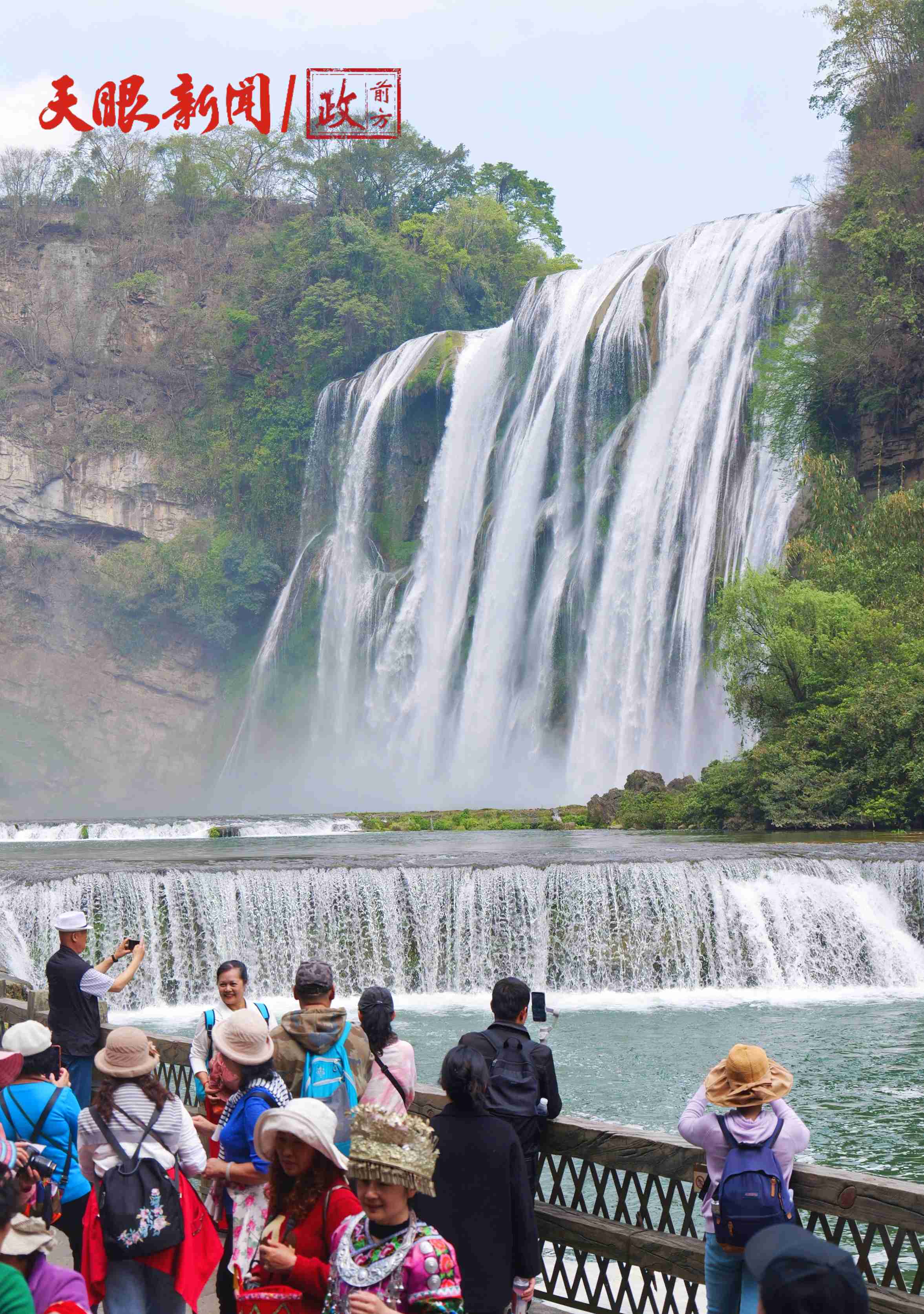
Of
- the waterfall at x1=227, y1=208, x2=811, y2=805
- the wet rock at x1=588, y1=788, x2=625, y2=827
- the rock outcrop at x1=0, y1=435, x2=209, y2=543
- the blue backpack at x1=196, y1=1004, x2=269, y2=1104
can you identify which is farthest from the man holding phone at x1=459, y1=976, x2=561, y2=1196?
the rock outcrop at x1=0, y1=435, x2=209, y2=543

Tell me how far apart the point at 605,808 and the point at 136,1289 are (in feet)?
80.8

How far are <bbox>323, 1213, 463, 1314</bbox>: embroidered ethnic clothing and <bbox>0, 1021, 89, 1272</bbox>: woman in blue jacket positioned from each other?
1528mm

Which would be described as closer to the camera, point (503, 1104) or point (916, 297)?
point (503, 1104)

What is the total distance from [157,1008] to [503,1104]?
11.7 m

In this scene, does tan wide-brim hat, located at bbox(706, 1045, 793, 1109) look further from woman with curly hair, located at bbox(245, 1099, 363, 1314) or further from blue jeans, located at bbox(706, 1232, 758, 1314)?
woman with curly hair, located at bbox(245, 1099, 363, 1314)

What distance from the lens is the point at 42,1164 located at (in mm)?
4371

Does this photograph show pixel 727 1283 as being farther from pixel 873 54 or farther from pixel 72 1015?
pixel 873 54

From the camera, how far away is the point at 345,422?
159 feet

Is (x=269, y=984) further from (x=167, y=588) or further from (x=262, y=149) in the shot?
(x=262, y=149)

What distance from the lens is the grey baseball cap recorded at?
16.0ft

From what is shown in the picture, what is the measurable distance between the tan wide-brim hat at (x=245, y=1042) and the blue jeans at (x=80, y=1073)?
2.68 metres

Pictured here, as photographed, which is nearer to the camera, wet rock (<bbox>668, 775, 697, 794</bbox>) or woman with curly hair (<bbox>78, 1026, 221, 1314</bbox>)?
woman with curly hair (<bbox>78, 1026, 221, 1314</bbox>)

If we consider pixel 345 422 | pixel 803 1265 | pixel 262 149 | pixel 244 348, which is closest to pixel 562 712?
pixel 345 422

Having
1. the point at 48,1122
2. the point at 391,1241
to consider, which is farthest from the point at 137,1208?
the point at 391,1241
